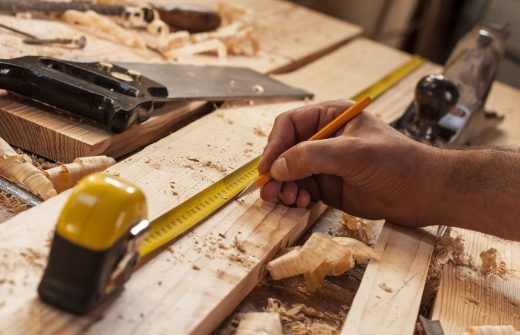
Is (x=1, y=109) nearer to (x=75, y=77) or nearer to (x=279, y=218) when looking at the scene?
(x=75, y=77)

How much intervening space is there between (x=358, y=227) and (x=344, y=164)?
0.65 feet

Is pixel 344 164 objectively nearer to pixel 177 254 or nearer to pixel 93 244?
pixel 177 254

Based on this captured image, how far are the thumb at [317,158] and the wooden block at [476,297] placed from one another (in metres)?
0.29

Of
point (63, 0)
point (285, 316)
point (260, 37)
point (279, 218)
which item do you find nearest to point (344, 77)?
point (260, 37)

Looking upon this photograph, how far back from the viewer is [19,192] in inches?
44.8

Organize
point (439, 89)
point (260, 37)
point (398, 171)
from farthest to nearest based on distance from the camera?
point (260, 37) → point (439, 89) → point (398, 171)

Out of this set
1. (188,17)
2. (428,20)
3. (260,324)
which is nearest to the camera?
(260,324)

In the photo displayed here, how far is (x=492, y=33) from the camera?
207 centimetres

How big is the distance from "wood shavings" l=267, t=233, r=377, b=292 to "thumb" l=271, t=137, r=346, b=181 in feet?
0.42

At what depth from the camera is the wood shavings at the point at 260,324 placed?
0.95 metres

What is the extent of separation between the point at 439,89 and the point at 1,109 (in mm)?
1166

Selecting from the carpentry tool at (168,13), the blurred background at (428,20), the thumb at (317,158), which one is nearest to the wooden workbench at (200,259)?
the thumb at (317,158)

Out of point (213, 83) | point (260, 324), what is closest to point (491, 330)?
point (260, 324)

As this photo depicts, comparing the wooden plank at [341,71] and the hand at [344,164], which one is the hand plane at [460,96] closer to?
the wooden plank at [341,71]
